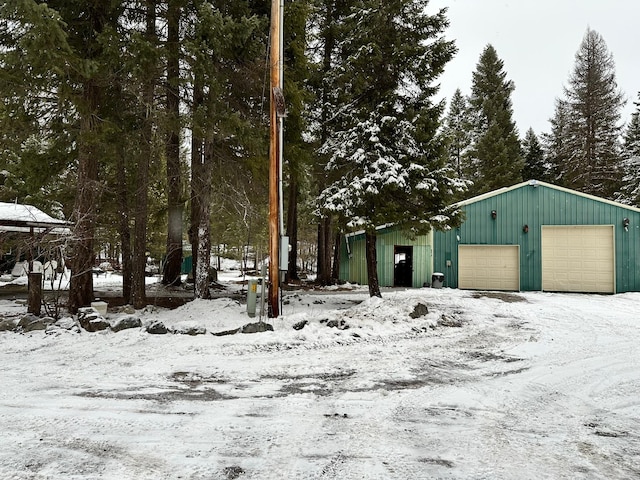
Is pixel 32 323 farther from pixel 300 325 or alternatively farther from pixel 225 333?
pixel 300 325

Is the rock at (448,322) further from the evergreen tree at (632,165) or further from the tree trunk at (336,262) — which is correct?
the evergreen tree at (632,165)

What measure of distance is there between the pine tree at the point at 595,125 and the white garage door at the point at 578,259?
11933 millimetres

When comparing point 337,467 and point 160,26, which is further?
point 160,26

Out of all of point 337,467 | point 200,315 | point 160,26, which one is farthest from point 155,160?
point 337,467

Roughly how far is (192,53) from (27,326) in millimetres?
5630

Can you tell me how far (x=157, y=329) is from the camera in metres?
6.96

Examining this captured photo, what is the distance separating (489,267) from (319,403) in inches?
583

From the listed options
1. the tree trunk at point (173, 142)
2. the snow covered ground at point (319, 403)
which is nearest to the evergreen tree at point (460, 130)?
the tree trunk at point (173, 142)

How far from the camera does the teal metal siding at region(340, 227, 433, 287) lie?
17.7m

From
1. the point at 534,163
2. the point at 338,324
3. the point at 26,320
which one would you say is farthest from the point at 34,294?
the point at 534,163

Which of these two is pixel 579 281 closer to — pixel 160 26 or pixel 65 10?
pixel 160 26

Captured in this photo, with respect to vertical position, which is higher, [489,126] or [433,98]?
[489,126]

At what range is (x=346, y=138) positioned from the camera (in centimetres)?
1038

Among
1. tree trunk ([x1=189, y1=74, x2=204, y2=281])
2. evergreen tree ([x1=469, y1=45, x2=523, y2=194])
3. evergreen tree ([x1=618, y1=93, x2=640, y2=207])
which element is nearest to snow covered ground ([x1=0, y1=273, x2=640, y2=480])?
tree trunk ([x1=189, y1=74, x2=204, y2=281])
